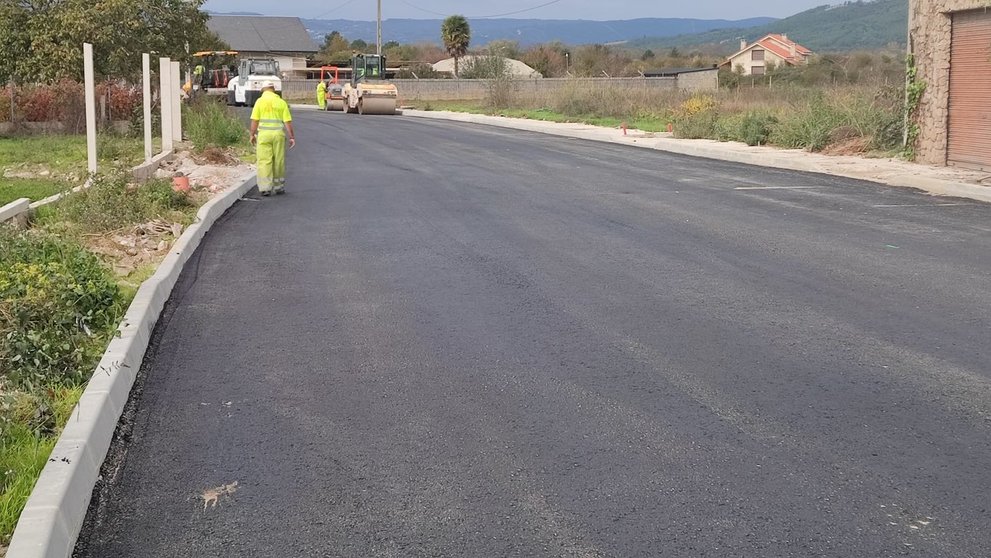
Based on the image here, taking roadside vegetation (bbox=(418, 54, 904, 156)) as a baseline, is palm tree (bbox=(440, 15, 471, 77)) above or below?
above

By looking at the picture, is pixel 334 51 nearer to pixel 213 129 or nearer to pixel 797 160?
pixel 213 129

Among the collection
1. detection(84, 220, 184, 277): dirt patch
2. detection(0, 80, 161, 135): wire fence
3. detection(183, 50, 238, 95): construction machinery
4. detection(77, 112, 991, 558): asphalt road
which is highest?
detection(183, 50, 238, 95): construction machinery

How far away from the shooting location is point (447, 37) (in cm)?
9875

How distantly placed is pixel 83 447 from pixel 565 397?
2.56 m

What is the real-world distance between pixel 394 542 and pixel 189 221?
8761mm

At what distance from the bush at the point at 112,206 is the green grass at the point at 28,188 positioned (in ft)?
3.05

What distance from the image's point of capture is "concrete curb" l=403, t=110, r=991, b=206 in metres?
16.3

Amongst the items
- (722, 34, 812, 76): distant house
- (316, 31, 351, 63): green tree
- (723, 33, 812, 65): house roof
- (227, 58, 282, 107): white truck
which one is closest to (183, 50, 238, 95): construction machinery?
(227, 58, 282, 107): white truck

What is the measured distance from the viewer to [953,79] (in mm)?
18938

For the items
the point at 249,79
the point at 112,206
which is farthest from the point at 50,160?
the point at 249,79

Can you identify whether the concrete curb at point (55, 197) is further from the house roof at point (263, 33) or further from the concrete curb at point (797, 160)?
the house roof at point (263, 33)

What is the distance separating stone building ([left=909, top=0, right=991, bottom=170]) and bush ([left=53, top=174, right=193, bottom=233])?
13.1 metres

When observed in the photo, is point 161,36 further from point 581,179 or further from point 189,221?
point 189,221

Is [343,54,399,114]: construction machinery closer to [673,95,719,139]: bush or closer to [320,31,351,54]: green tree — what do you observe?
[673,95,719,139]: bush
